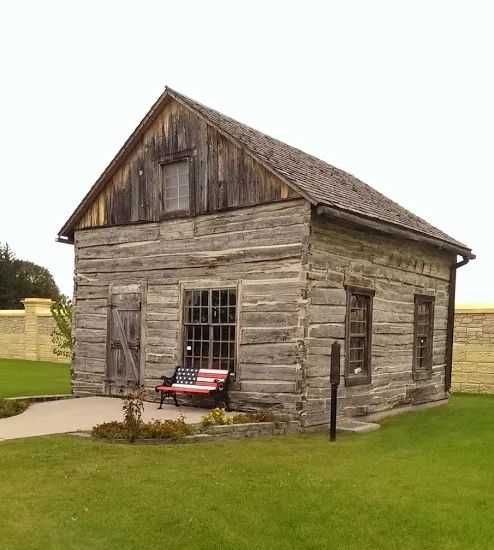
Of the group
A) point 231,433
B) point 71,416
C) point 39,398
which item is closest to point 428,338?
point 231,433

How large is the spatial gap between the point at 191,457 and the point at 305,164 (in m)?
7.70

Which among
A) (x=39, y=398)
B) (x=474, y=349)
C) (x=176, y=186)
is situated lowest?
(x=39, y=398)

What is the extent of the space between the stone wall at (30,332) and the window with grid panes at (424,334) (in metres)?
17.2

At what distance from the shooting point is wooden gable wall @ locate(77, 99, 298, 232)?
12.0 meters

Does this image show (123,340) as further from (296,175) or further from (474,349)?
(474,349)

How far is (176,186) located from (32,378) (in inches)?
413

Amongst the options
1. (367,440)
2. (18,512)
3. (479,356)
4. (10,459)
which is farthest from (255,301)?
(479,356)

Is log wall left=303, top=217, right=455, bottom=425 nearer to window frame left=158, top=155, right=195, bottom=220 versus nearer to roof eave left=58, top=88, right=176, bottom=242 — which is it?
window frame left=158, top=155, right=195, bottom=220

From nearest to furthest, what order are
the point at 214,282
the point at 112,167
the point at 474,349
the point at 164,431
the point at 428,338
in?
the point at 164,431
the point at 214,282
the point at 112,167
the point at 428,338
the point at 474,349

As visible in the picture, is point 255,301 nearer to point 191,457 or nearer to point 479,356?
point 191,457

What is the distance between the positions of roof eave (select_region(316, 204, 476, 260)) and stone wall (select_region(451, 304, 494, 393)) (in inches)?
107

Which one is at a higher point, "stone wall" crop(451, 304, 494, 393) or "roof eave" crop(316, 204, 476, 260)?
"roof eave" crop(316, 204, 476, 260)

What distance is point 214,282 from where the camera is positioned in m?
12.4

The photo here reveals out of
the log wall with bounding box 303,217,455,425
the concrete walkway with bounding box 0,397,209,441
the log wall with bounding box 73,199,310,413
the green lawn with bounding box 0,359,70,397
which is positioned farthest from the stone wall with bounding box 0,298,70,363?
the log wall with bounding box 303,217,455,425
